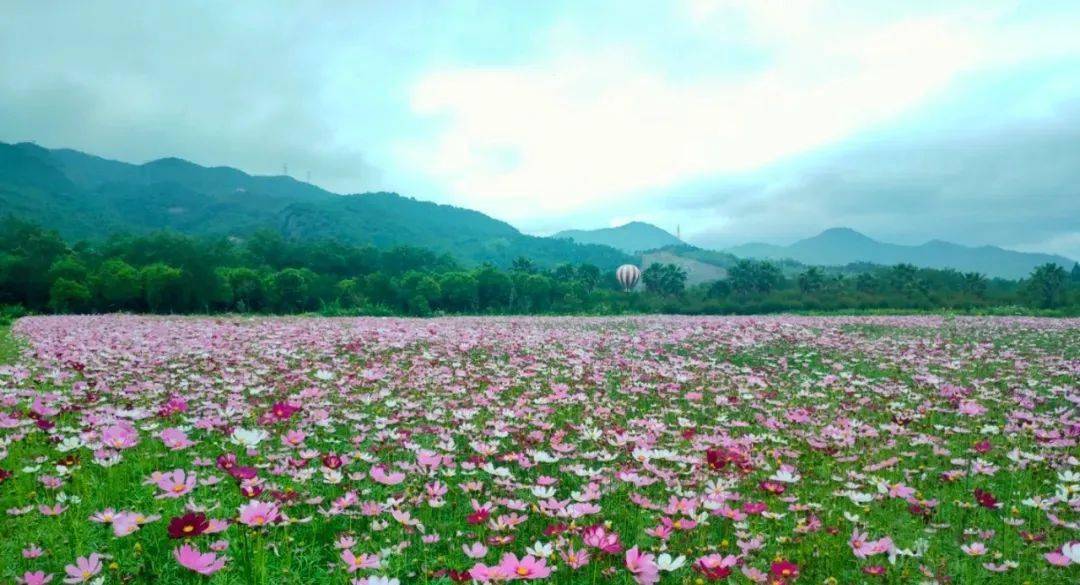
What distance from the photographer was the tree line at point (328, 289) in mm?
39781

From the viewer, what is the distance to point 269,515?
7.39ft

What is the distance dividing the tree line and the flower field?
28.2 metres

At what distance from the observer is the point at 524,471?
4527 millimetres

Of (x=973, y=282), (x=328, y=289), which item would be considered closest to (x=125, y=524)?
(x=328, y=289)

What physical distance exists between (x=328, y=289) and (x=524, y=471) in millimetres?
48347

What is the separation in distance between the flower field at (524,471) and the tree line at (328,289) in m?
28.2

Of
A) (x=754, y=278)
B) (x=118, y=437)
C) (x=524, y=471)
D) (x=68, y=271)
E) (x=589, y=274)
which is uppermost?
(x=589, y=274)

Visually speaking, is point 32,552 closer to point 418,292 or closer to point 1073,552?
point 1073,552

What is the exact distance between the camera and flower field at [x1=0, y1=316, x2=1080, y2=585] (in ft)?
9.51

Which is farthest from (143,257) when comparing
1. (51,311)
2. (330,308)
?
(330,308)

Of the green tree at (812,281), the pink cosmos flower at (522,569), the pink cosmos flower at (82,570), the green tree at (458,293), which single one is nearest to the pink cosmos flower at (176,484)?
the pink cosmos flower at (82,570)

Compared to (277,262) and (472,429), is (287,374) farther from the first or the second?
(277,262)

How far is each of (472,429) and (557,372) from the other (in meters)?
3.41

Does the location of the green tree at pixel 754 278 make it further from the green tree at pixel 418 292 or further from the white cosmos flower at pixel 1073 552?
the white cosmos flower at pixel 1073 552
